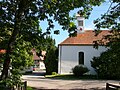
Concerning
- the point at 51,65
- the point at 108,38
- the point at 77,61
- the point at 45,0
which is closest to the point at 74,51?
the point at 77,61

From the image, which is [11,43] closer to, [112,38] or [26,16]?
[26,16]

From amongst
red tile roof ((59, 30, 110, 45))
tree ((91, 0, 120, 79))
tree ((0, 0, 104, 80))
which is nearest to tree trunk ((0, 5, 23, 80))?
tree ((0, 0, 104, 80))

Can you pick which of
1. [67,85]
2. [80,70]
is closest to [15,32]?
[67,85]

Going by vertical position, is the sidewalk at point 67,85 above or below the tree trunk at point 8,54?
below

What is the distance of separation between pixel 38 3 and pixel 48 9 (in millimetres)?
776

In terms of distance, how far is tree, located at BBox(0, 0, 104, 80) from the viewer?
14.2 meters

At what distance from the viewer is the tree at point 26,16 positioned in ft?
46.5

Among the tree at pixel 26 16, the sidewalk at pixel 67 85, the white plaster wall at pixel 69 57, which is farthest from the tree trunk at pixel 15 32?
the white plaster wall at pixel 69 57

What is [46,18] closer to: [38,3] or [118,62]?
[38,3]

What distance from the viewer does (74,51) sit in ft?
151

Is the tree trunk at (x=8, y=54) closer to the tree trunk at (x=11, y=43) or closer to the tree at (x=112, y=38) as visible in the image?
the tree trunk at (x=11, y=43)

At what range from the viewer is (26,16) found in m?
15.0

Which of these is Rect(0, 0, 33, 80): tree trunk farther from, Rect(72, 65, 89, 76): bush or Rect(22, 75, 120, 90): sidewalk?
Rect(72, 65, 89, 76): bush

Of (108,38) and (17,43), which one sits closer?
(17,43)
